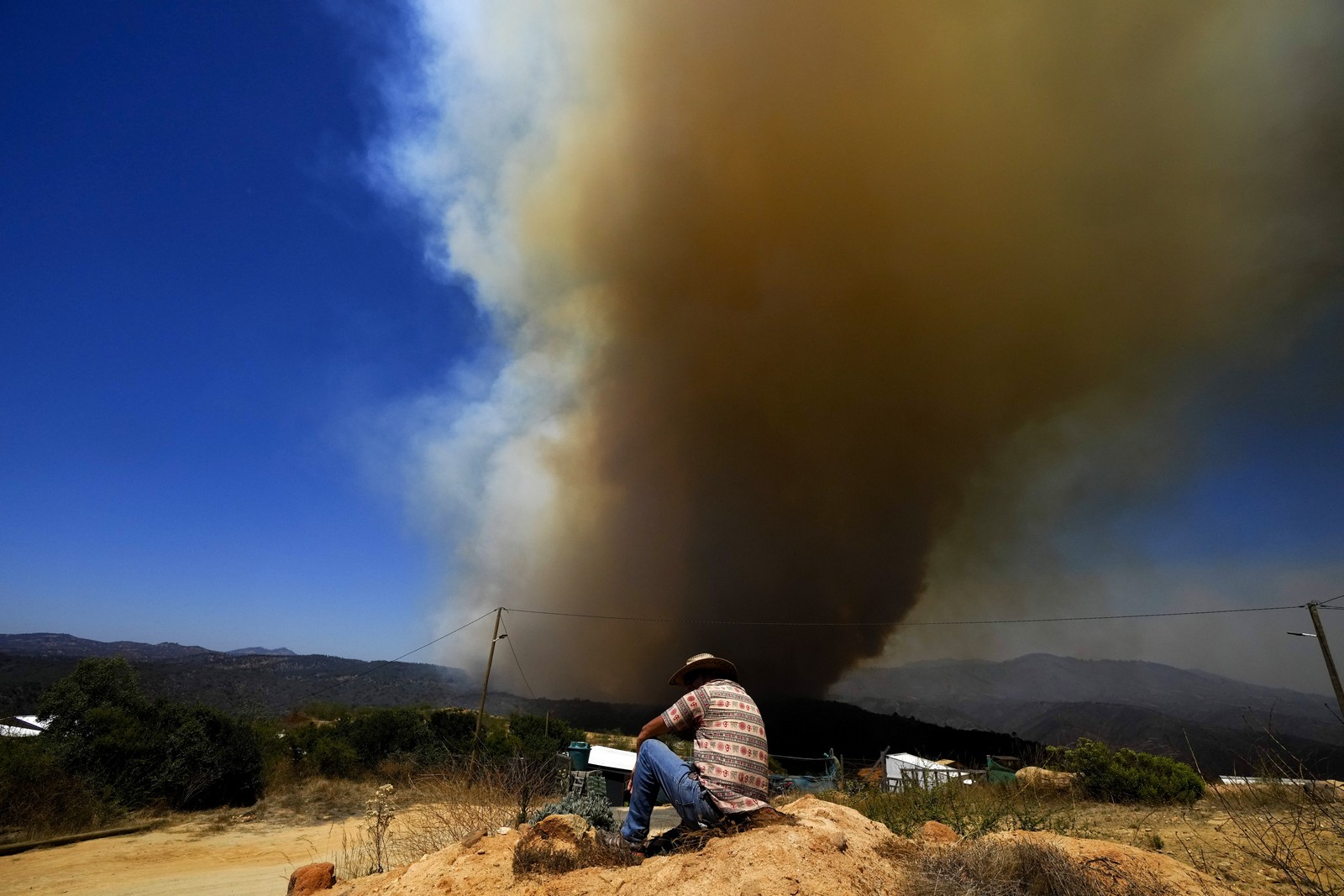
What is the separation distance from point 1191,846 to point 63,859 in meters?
16.8

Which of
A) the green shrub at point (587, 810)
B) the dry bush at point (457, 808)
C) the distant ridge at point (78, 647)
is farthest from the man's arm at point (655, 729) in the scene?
the distant ridge at point (78, 647)

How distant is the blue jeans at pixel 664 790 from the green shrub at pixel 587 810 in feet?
2.62

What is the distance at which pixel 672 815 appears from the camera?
13414mm

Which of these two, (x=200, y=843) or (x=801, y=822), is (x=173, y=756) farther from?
(x=801, y=822)

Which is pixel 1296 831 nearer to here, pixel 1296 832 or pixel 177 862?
pixel 1296 832

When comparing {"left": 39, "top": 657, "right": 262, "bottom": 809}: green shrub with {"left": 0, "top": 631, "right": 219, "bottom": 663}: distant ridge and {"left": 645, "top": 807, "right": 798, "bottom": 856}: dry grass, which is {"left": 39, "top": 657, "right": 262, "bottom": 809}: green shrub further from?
{"left": 0, "top": 631, "right": 219, "bottom": 663}: distant ridge

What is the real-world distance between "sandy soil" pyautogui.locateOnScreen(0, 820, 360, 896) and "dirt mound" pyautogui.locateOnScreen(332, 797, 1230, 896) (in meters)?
7.33

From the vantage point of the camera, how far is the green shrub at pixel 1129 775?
418 inches

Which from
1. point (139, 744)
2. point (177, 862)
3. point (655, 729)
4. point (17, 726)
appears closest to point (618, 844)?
point (655, 729)

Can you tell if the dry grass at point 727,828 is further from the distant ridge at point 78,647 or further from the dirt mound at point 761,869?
the distant ridge at point 78,647

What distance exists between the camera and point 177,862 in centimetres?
1126

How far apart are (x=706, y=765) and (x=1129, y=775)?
11.8 m

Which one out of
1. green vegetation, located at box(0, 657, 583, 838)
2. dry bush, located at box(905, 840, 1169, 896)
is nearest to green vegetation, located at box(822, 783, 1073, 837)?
dry bush, located at box(905, 840, 1169, 896)

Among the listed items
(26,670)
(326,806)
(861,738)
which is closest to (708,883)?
(326,806)
